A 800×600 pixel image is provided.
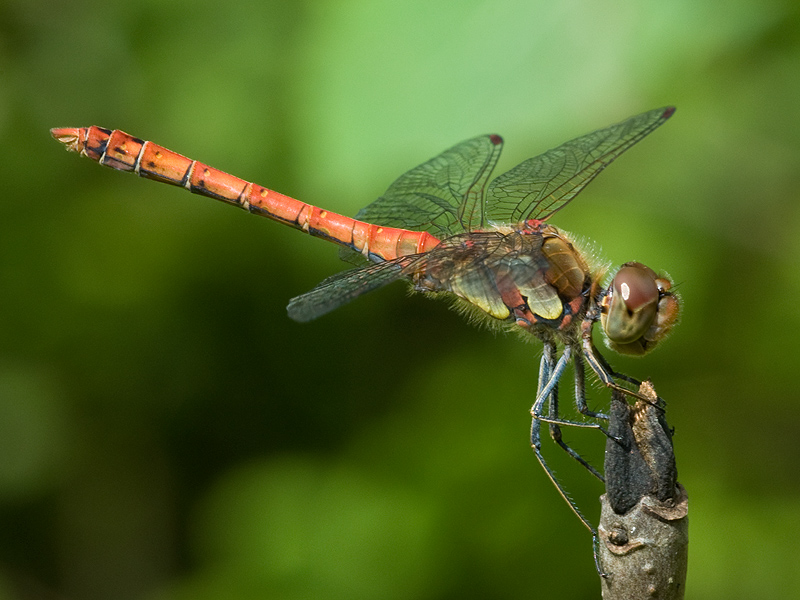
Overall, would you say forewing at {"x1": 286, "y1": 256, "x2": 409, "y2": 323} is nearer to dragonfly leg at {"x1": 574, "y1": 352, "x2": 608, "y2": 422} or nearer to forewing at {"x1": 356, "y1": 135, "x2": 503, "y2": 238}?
forewing at {"x1": 356, "y1": 135, "x2": 503, "y2": 238}

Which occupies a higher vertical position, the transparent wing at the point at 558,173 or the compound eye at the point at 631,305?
the transparent wing at the point at 558,173

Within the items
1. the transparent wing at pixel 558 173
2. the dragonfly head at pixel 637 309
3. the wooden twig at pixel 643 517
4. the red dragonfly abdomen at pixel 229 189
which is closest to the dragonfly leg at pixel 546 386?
the dragonfly head at pixel 637 309

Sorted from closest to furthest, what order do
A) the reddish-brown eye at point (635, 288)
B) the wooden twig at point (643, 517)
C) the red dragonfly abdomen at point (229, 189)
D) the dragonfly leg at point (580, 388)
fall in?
the wooden twig at point (643, 517)
the reddish-brown eye at point (635, 288)
the dragonfly leg at point (580, 388)
the red dragonfly abdomen at point (229, 189)

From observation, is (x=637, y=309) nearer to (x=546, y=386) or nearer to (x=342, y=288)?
(x=546, y=386)

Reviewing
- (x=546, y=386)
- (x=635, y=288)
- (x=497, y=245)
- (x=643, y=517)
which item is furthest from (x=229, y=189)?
(x=643, y=517)

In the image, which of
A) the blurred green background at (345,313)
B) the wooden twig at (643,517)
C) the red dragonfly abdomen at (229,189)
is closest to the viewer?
the wooden twig at (643,517)

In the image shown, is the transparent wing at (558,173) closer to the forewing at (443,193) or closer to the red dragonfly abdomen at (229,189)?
the forewing at (443,193)

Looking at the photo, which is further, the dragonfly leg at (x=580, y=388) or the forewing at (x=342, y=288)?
the dragonfly leg at (x=580, y=388)

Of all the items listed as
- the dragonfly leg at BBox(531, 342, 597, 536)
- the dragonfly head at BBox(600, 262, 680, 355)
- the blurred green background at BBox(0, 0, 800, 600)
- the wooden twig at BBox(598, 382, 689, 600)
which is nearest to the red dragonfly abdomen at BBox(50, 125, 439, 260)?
the blurred green background at BBox(0, 0, 800, 600)
